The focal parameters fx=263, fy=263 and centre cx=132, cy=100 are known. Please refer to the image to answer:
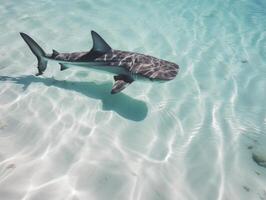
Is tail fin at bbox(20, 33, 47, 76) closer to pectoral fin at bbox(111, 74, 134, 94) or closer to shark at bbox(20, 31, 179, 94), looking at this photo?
shark at bbox(20, 31, 179, 94)

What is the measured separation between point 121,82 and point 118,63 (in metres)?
0.57

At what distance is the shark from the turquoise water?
31.1 inches

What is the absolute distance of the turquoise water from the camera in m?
4.71

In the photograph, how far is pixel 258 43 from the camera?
1107 cm

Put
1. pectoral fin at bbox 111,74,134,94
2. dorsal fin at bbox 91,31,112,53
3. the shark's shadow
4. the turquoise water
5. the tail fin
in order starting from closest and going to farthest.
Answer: the turquoise water < pectoral fin at bbox 111,74,134,94 < dorsal fin at bbox 91,31,112,53 < the shark's shadow < the tail fin

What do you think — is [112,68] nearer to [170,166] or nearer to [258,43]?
[170,166]

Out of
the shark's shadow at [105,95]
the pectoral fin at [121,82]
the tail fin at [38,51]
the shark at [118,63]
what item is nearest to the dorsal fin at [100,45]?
the shark at [118,63]

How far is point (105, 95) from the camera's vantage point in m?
6.86

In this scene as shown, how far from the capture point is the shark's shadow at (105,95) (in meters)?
6.37

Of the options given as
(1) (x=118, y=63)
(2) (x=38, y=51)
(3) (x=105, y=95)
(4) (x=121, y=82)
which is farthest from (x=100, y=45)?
(2) (x=38, y=51)

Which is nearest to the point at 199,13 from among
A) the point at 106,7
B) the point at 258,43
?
the point at 258,43

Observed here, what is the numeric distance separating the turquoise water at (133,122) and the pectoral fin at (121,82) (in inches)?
29.6

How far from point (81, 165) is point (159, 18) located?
933 centimetres

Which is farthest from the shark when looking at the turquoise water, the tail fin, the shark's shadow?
the turquoise water
